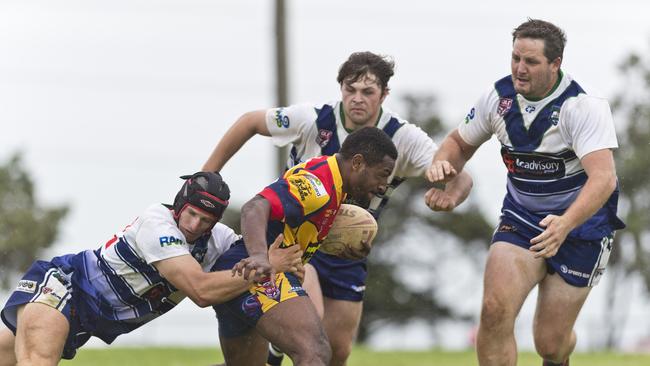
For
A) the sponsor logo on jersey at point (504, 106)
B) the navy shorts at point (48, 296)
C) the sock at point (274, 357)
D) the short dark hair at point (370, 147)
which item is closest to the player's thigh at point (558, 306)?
the sponsor logo on jersey at point (504, 106)

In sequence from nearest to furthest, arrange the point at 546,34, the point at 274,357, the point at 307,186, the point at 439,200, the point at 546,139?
1. the point at 307,186
2. the point at 546,34
3. the point at 546,139
4. the point at 439,200
5. the point at 274,357

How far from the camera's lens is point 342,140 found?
9781 millimetres

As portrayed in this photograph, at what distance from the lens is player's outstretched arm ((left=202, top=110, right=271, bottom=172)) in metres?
10.1

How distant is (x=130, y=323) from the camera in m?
8.68

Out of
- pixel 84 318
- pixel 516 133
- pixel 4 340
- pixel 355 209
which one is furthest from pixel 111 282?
pixel 516 133

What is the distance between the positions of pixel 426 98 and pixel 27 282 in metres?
32.0

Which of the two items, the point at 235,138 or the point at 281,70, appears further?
the point at 281,70

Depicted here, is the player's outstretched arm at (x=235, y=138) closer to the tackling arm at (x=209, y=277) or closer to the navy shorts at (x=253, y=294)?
the navy shorts at (x=253, y=294)

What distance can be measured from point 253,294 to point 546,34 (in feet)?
8.49

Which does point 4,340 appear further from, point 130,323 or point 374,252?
point 374,252

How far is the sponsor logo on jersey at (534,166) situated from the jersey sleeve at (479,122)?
23cm

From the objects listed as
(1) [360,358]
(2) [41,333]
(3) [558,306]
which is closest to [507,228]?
(3) [558,306]

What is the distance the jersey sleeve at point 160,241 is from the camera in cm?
812

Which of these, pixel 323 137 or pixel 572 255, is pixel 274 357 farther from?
pixel 572 255
